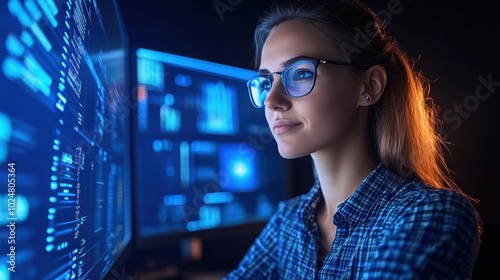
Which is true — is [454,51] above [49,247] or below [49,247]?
above

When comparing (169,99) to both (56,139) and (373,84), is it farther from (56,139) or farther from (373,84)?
(56,139)

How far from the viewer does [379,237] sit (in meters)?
0.79

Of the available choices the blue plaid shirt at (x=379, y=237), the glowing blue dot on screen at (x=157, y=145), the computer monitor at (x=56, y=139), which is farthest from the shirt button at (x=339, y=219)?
the glowing blue dot on screen at (x=157, y=145)

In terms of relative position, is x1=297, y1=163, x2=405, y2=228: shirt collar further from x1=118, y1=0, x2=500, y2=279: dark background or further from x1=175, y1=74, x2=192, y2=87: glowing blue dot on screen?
x1=175, y1=74, x2=192, y2=87: glowing blue dot on screen

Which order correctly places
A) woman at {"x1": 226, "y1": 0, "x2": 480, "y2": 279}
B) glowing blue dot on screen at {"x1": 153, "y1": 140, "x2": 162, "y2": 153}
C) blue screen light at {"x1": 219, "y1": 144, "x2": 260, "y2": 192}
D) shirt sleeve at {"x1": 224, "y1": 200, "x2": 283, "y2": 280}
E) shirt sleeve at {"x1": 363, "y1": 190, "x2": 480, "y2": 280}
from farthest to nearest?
blue screen light at {"x1": 219, "y1": 144, "x2": 260, "y2": 192} < glowing blue dot on screen at {"x1": 153, "y1": 140, "x2": 162, "y2": 153} < shirt sleeve at {"x1": 224, "y1": 200, "x2": 283, "y2": 280} < woman at {"x1": 226, "y1": 0, "x2": 480, "y2": 279} < shirt sleeve at {"x1": 363, "y1": 190, "x2": 480, "y2": 280}

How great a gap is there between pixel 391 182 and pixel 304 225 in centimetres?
25

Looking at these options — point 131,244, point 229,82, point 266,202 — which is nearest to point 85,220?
point 131,244

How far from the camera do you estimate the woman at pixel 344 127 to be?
859 millimetres

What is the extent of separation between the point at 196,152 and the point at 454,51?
864 mm

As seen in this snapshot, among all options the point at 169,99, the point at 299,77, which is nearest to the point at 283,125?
the point at 299,77

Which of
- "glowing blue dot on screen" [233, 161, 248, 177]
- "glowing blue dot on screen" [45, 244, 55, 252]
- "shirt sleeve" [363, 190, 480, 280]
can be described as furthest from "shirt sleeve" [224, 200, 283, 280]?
"glowing blue dot on screen" [45, 244, 55, 252]

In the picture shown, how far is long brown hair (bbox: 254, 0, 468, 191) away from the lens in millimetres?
929

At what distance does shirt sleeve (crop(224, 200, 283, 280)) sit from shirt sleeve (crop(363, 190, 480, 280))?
45 centimetres

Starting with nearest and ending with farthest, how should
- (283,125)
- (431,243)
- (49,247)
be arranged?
(49,247)
(431,243)
(283,125)
